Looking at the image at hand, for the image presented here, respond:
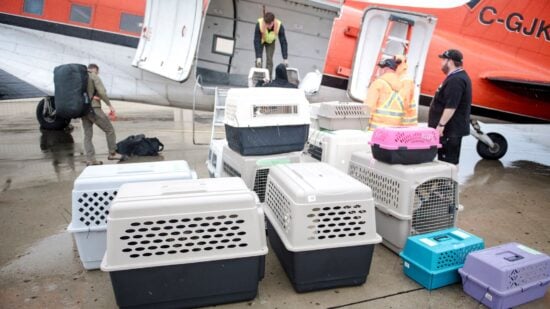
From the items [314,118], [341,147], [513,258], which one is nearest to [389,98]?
[314,118]

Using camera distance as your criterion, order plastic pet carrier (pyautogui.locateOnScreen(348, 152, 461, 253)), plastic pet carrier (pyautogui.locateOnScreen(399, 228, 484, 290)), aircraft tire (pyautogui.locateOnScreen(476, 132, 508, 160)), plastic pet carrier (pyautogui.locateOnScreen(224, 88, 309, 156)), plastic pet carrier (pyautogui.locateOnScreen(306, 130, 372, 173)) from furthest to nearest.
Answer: aircraft tire (pyautogui.locateOnScreen(476, 132, 508, 160)), plastic pet carrier (pyautogui.locateOnScreen(306, 130, 372, 173)), plastic pet carrier (pyautogui.locateOnScreen(224, 88, 309, 156)), plastic pet carrier (pyautogui.locateOnScreen(348, 152, 461, 253)), plastic pet carrier (pyautogui.locateOnScreen(399, 228, 484, 290))

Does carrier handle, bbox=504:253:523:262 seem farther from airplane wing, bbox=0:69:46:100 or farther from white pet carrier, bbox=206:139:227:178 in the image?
airplane wing, bbox=0:69:46:100

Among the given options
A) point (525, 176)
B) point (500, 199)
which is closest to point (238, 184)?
point (500, 199)

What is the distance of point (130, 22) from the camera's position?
6.25 meters

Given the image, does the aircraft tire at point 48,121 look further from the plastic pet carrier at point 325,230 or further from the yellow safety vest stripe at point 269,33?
the plastic pet carrier at point 325,230

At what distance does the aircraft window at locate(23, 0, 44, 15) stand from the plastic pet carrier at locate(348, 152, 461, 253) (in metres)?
6.49

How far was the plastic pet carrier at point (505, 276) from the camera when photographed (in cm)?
204

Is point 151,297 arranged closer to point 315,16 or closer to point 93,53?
point 93,53

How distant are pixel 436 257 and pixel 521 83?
522 cm

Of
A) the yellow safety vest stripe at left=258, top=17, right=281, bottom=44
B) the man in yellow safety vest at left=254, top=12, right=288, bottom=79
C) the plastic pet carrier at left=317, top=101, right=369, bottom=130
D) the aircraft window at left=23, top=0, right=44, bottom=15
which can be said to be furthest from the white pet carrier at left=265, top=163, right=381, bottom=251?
the aircraft window at left=23, top=0, right=44, bottom=15

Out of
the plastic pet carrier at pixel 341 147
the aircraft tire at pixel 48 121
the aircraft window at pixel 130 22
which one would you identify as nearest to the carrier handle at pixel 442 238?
the plastic pet carrier at pixel 341 147

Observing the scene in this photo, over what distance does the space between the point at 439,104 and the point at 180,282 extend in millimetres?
3171

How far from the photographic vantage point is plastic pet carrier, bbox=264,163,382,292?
2.06m

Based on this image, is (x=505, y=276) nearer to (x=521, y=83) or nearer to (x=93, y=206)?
(x=93, y=206)
